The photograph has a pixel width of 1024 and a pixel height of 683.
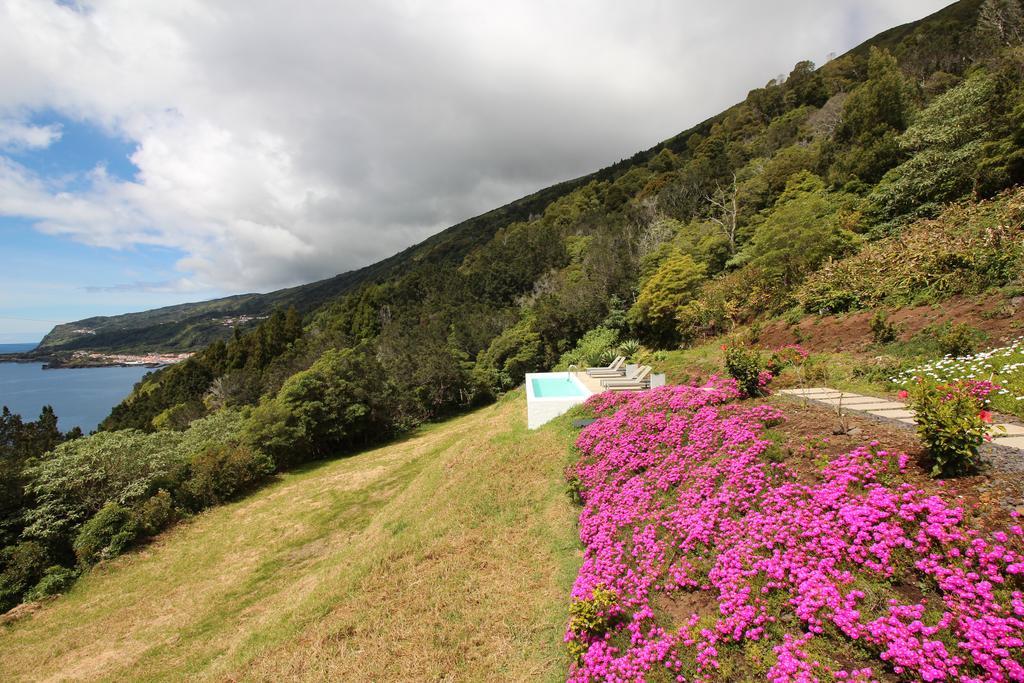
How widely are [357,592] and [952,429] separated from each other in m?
8.92

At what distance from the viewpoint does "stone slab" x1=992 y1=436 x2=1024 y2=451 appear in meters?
4.69

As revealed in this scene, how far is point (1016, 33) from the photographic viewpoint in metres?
32.2

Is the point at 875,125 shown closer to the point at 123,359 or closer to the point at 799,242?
the point at 799,242

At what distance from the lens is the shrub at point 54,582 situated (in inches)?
455

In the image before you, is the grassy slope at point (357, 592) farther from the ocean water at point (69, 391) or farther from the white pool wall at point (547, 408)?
the ocean water at point (69, 391)

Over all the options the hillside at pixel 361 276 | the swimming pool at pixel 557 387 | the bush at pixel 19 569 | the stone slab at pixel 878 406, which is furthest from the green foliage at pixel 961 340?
the hillside at pixel 361 276

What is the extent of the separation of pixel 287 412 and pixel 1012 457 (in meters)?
25.2

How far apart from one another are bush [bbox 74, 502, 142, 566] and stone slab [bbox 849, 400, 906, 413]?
A: 2002 centimetres

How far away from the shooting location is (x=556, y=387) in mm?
18812

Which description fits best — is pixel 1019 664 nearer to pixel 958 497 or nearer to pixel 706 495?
pixel 958 497

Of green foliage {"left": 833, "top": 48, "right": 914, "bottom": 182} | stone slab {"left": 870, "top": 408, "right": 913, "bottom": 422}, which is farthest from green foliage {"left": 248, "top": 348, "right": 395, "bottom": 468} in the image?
green foliage {"left": 833, "top": 48, "right": 914, "bottom": 182}

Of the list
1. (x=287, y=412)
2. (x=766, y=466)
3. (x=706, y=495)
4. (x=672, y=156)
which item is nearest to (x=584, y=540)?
(x=706, y=495)

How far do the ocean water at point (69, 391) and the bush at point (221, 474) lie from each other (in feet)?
207

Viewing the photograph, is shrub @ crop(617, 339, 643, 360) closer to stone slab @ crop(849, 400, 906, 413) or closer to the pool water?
the pool water
